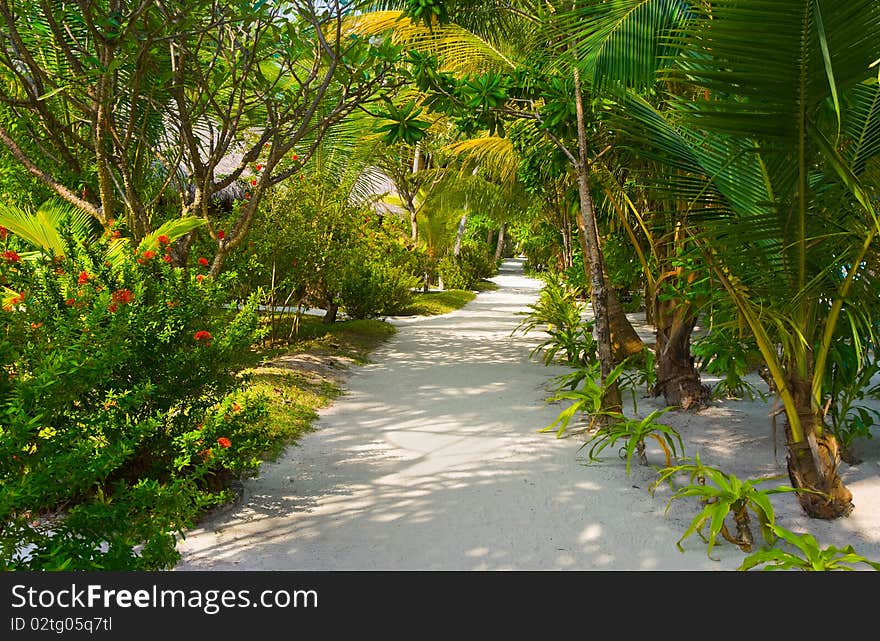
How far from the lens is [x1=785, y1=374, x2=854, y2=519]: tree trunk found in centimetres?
345

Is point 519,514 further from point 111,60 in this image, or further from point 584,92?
point 111,60

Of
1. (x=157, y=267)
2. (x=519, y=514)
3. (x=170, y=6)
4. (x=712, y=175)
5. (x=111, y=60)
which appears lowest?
Result: (x=519, y=514)

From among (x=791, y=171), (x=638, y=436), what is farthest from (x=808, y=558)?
(x=791, y=171)

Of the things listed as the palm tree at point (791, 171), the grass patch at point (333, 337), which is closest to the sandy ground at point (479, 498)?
the palm tree at point (791, 171)

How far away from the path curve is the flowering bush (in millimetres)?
328

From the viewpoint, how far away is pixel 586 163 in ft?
15.7

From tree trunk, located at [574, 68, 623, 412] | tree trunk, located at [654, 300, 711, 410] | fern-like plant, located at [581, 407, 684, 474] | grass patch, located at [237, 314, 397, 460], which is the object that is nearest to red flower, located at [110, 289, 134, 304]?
grass patch, located at [237, 314, 397, 460]

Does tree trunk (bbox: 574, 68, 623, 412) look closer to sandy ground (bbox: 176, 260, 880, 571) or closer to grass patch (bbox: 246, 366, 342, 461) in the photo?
sandy ground (bbox: 176, 260, 880, 571)

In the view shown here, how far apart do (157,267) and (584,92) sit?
305 centimetres

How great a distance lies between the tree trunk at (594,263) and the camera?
471cm

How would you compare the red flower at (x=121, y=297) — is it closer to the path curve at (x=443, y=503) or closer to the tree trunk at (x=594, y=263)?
the path curve at (x=443, y=503)

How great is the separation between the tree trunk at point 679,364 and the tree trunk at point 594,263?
0.87 metres

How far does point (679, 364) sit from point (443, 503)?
2.89 meters

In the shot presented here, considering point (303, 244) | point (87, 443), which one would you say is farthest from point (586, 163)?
point (303, 244)
